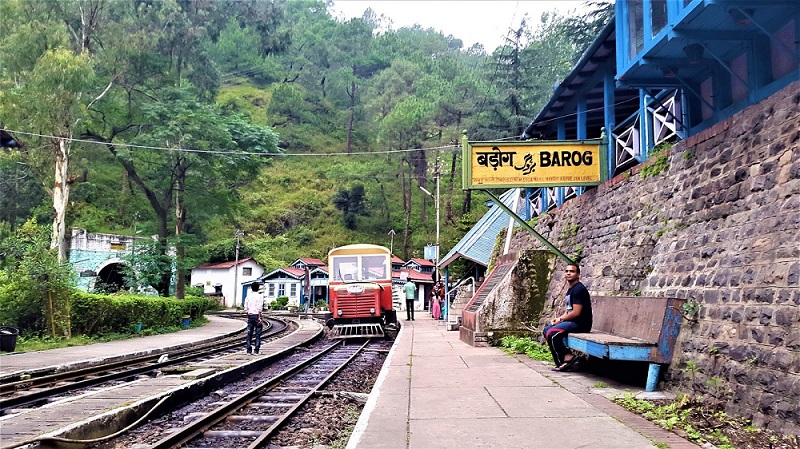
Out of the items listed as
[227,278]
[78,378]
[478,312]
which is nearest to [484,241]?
[478,312]

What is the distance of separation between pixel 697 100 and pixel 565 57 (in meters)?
31.3

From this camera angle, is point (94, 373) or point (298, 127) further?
point (298, 127)

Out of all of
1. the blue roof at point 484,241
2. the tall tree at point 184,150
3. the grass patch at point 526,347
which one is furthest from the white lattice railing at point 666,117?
the tall tree at point 184,150

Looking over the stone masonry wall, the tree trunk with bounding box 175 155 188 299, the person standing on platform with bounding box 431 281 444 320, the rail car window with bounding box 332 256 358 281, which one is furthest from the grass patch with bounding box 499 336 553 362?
the tree trunk with bounding box 175 155 188 299

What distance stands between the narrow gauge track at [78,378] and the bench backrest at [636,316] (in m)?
7.77

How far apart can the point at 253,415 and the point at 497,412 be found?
3.27 meters

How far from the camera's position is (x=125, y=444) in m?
5.58

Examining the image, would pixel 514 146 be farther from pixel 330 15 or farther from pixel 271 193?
pixel 330 15

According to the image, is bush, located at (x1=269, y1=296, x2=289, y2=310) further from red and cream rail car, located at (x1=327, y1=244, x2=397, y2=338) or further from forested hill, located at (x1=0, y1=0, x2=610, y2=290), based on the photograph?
red and cream rail car, located at (x1=327, y1=244, x2=397, y2=338)

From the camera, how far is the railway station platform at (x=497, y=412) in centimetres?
436

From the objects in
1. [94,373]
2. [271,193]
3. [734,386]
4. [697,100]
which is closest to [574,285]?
[734,386]

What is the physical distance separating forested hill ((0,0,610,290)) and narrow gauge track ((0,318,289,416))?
12056 mm

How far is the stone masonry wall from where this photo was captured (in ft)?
15.2

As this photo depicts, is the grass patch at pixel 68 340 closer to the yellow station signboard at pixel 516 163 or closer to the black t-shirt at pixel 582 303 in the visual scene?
the yellow station signboard at pixel 516 163
